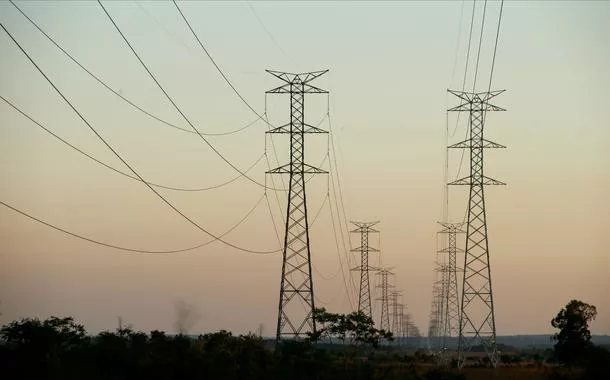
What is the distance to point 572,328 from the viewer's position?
127 m

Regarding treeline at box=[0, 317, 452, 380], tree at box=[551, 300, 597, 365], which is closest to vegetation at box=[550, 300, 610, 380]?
tree at box=[551, 300, 597, 365]

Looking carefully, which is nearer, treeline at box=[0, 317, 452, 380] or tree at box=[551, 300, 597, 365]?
treeline at box=[0, 317, 452, 380]

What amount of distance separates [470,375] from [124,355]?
3429cm

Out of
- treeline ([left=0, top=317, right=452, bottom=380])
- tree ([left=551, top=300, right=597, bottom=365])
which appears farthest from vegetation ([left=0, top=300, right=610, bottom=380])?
tree ([left=551, top=300, right=597, bottom=365])

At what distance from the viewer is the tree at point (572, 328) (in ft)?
403

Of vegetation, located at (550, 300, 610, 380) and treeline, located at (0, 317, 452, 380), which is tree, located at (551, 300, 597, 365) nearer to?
vegetation, located at (550, 300, 610, 380)

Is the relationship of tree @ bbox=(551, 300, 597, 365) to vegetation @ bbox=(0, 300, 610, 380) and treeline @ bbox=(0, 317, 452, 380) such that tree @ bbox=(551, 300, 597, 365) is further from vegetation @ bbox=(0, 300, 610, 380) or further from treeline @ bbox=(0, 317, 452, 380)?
treeline @ bbox=(0, 317, 452, 380)

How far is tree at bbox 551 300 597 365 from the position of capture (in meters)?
123

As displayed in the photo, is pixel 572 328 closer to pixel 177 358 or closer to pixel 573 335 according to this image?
pixel 573 335

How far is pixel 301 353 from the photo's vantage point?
77750mm

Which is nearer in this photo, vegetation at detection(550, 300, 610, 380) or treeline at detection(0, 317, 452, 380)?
treeline at detection(0, 317, 452, 380)

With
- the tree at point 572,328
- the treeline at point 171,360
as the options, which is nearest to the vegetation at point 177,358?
the treeline at point 171,360

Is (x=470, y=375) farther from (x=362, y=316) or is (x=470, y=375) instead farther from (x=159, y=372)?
(x=159, y=372)

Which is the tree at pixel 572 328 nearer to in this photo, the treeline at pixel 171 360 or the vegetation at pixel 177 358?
the vegetation at pixel 177 358
